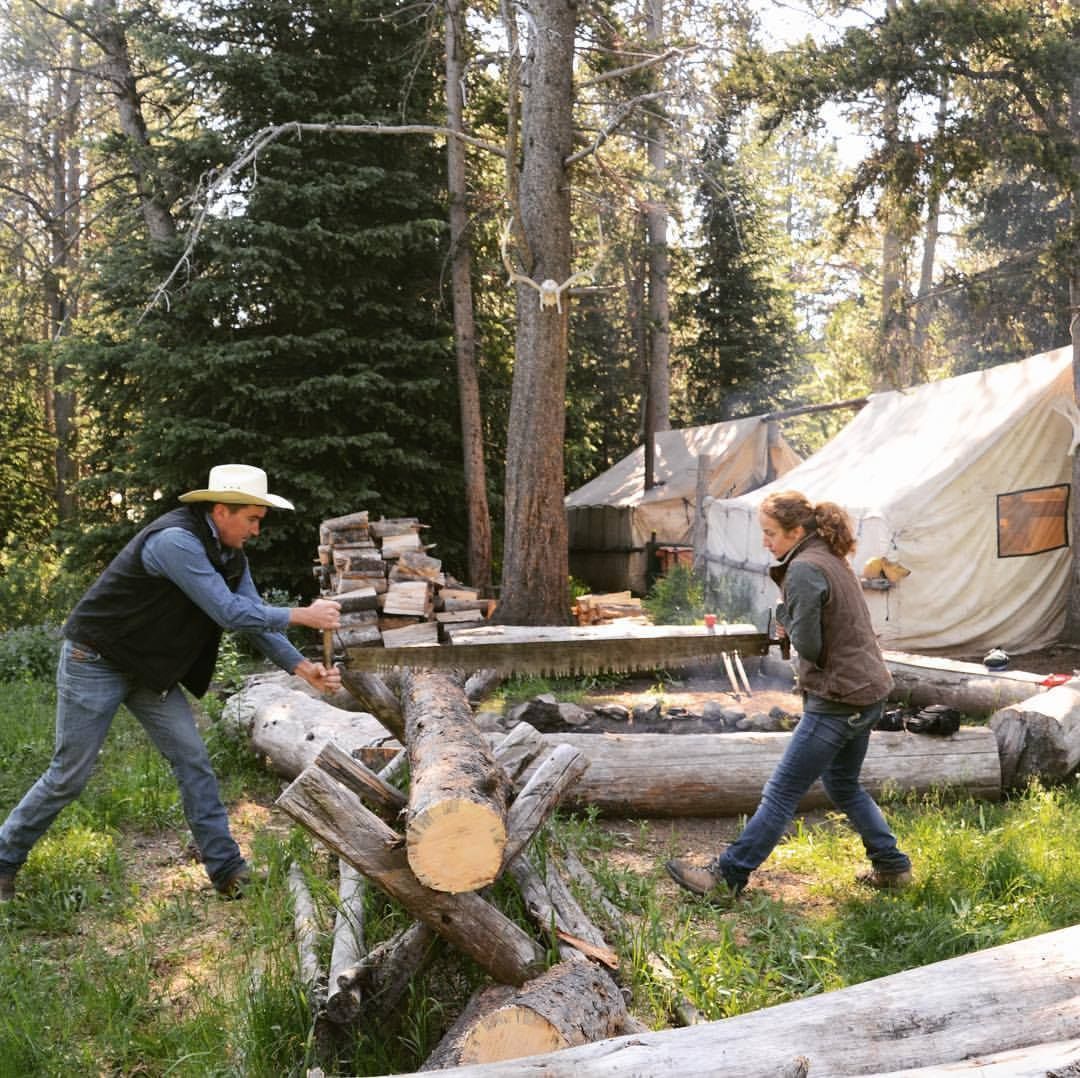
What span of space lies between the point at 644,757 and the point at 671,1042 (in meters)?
3.52

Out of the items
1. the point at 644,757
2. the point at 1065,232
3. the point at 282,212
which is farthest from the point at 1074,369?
the point at 282,212

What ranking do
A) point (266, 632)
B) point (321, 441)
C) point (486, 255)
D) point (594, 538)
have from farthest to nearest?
point (594, 538) → point (486, 255) → point (321, 441) → point (266, 632)

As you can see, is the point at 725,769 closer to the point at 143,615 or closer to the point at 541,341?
the point at 143,615

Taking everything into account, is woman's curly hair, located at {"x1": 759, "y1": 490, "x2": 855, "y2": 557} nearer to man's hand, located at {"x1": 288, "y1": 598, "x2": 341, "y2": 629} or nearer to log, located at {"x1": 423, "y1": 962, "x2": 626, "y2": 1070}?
man's hand, located at {"x1": 288, "y1": 598, "x2": 341, "y2": 629}

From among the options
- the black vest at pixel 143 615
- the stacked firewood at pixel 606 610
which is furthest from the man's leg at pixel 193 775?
the stacked firewood at pixel 606 610

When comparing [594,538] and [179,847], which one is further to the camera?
[594,538]

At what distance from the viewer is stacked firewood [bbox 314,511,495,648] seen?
35.8 feet

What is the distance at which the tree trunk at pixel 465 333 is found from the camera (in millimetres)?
13945

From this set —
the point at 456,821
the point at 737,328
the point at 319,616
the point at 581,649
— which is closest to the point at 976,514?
the point at 581,649

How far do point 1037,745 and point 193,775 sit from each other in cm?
499

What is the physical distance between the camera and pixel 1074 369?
11383 mm

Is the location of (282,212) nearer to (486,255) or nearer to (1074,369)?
(486,255)

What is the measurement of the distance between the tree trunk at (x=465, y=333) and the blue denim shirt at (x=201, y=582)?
9467mm

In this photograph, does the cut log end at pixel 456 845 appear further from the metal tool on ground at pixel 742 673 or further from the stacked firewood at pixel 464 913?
the metal tool on ground at pixel 742 673
